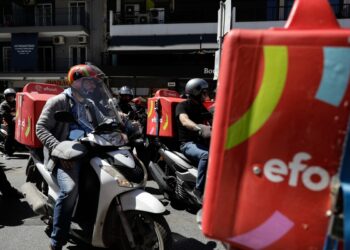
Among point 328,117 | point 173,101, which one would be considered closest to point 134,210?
point 328,117

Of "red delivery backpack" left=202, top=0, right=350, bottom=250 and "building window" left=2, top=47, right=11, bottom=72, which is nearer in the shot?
"red delivery backpack" left=202, top=0, right=350, bottom=250

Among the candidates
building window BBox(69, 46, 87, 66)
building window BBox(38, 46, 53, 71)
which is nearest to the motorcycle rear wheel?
building window BBox(69, 46, 87, 66)

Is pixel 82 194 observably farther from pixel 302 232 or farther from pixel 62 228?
pixel 302 232

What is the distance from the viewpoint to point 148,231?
3.25 meters

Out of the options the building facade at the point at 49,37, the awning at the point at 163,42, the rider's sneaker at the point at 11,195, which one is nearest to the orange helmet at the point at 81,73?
the rider's sneaker at the point at 11,195

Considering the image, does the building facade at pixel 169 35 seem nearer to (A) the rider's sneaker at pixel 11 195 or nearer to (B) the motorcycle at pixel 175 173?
(B) the motorcycle at pixel 175 173

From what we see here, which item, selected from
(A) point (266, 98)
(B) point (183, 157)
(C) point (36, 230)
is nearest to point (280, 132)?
(A) point (266, 98)

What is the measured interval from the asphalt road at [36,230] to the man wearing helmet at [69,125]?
2.73 ft

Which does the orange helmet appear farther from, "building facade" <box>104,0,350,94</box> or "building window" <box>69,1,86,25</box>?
"building window" <box>69,1,86,25</box>

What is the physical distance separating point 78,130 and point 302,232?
8.63ft

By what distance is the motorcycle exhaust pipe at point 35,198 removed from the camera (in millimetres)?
3703

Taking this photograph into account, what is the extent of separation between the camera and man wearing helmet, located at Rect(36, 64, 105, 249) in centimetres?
334

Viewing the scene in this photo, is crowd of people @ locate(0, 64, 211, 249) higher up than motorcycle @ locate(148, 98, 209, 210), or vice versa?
crowd of people @ locate(0, 64, 211, 249)

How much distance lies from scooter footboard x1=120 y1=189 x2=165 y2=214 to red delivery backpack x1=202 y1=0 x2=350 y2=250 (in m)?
1.39
